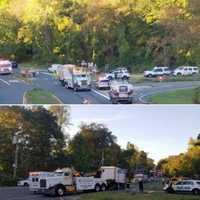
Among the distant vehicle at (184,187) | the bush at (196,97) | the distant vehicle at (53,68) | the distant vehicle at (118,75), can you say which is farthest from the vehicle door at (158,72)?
the distant vehicle at (184,187)

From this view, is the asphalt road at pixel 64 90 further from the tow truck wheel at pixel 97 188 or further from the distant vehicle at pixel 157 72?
the tow truck wheel at pixel 97 188

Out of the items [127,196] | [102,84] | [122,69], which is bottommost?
[127,196]

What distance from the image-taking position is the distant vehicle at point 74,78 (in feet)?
11.5

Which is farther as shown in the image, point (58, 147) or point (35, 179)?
point (35, 179)

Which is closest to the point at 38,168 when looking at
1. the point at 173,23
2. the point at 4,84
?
the point at 4,84

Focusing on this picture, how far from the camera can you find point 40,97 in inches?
143

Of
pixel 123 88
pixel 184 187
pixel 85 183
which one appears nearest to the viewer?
pixel 123 88

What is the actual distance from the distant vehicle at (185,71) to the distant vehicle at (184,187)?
3.93 feet

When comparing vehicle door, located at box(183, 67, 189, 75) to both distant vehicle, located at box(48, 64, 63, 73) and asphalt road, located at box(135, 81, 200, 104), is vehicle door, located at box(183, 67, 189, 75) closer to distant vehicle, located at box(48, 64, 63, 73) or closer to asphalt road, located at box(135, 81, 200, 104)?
asphalt road, located at box(135, 81, 200, 104)

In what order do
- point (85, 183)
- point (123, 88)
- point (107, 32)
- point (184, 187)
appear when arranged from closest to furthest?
point (107, 32)
point (123, 88)
point (184, 187)
point (85, 183)

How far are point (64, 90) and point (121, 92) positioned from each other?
0.58 metres

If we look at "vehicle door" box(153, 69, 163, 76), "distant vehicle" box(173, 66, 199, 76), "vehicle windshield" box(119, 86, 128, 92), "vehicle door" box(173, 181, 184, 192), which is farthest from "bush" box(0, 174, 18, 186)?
"distant vehicle" box(173, 66, 199, 76)

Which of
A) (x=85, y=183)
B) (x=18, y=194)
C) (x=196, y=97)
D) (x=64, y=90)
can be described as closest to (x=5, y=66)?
(x=64, y=90)

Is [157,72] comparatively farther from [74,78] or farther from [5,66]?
[5,66]
